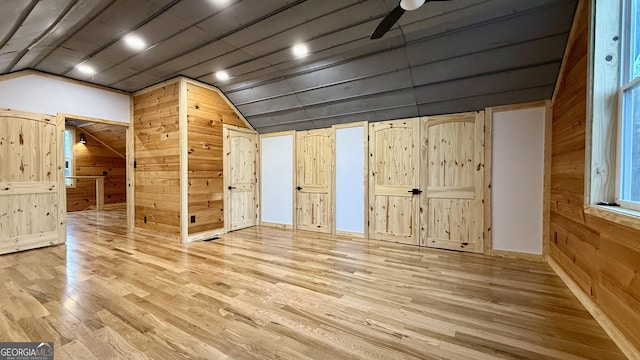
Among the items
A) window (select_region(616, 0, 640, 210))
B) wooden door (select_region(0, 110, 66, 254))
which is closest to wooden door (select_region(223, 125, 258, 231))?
wooden door (select_region(0, 110, 66, 254))

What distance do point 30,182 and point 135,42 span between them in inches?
109

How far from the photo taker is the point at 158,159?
4590 millimetres

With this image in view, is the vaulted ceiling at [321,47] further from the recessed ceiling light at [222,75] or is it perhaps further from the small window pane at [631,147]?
the small window pane at [631,147]

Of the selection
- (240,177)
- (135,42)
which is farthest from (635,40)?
(240,177)

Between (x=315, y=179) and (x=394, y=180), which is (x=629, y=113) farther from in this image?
(x=315, y=179)

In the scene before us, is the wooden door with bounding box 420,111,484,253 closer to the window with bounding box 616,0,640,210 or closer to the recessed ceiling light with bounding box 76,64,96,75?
the window with bounding box 616,0,640,210

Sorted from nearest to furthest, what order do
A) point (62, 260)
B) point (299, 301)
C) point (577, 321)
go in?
point (577, 321) → point (299, 301) → point (62, 260)

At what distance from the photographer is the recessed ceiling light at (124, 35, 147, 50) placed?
3.00 meters

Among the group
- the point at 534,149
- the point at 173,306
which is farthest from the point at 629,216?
the point at 173,306

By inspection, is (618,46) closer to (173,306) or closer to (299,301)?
(299,301)

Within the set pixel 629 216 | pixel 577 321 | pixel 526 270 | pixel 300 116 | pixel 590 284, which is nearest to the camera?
pixel 629 216

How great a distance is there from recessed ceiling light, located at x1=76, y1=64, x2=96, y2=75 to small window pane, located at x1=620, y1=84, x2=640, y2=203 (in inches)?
237

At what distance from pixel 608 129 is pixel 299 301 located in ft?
9.20

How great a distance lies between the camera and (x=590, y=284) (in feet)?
6.93
